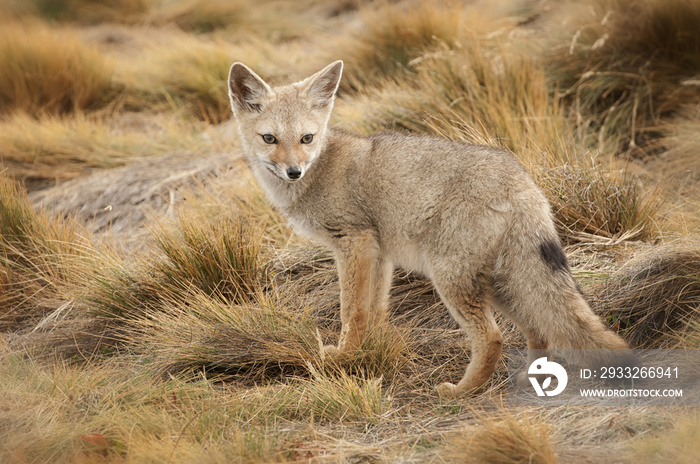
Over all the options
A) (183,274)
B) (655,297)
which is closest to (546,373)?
(655,297)

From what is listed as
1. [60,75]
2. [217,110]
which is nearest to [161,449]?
[217,110]

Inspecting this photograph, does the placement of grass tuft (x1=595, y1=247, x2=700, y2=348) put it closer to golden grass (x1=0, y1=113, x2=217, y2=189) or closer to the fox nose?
the fox nose

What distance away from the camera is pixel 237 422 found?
3.30m

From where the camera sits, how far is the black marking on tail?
3361mm

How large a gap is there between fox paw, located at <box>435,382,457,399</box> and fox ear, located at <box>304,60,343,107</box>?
1.94 metres

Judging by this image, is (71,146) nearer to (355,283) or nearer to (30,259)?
(30,259)

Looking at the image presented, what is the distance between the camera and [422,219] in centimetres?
369

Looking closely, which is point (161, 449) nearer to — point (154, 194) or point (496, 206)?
point (496, 206)

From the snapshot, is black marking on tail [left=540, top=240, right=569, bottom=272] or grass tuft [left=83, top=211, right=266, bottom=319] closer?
black marking on tail [left=540, top=240, right=569, bottom=272]

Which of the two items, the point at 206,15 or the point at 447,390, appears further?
the point at 206,15

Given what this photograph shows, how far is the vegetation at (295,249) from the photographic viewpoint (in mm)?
3188

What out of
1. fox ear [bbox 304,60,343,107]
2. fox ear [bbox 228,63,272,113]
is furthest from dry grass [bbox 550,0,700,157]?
fox ear [bbox 228,63,272,113]

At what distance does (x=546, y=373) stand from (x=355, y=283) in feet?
3.87

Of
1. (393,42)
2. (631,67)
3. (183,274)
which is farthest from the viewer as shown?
(393,42)
